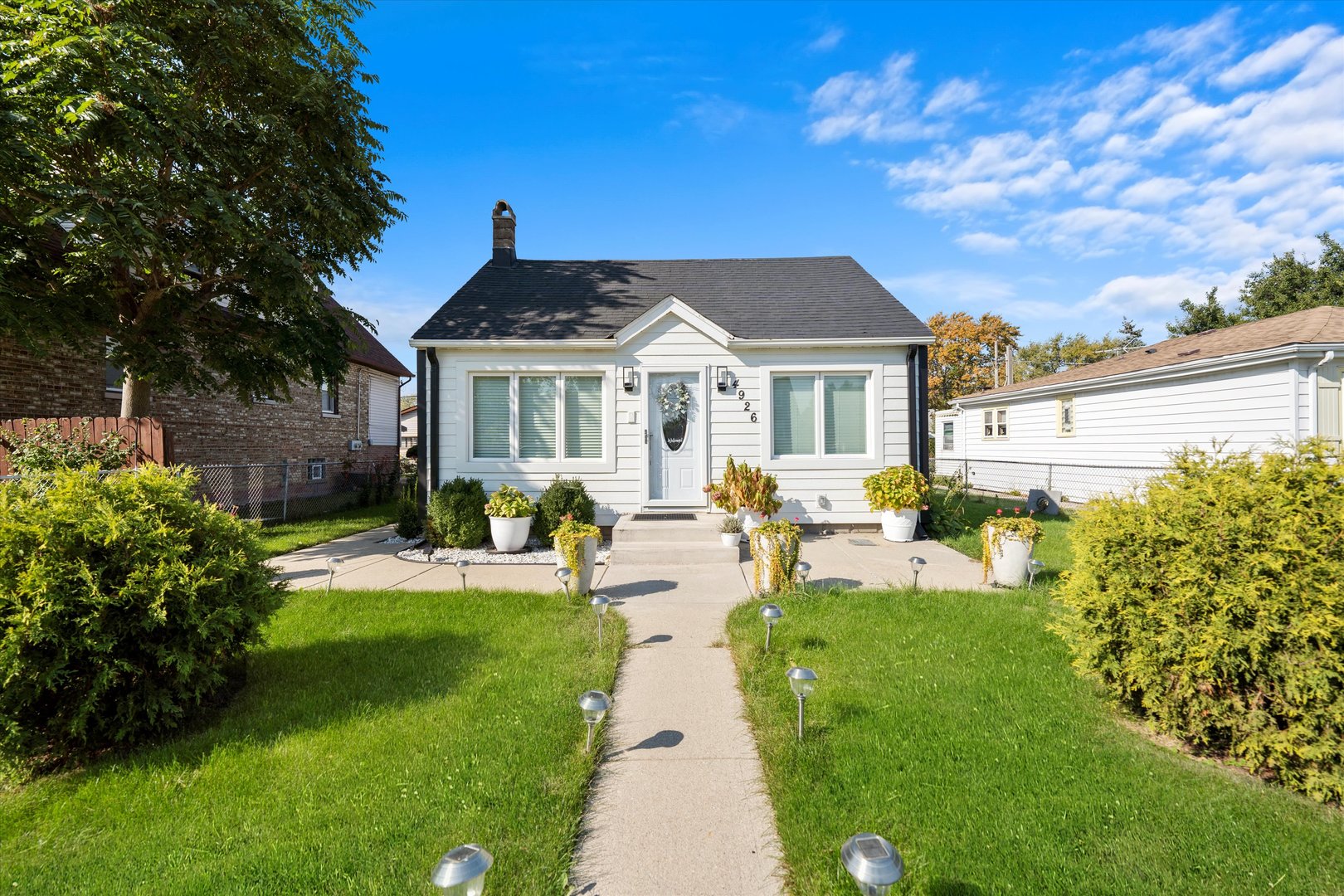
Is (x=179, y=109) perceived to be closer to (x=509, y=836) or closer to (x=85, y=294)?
(x=85, y=294)

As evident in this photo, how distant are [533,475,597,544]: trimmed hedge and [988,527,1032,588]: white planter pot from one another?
18.6 ft

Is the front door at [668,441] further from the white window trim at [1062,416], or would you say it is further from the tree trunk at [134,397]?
the white window trim at [1062,416]

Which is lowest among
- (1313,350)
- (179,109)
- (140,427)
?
(140,427)

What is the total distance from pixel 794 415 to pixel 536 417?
4451 mm

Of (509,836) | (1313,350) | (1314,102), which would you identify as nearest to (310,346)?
(509,836)

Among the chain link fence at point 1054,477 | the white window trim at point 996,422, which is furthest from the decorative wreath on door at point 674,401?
the white window trim at point 996,422

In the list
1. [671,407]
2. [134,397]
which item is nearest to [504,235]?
[671,407]

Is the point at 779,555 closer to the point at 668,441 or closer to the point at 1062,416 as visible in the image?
the point at 668,441

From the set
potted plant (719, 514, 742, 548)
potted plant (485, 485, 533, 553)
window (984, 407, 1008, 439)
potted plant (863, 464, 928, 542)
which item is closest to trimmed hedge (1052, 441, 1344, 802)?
potted plant (719, 514, 742, 548)

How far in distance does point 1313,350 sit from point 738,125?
11.7 meters

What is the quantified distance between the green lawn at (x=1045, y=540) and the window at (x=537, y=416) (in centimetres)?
603

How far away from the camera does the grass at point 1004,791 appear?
2.04 m

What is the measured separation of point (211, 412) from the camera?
1299 cm

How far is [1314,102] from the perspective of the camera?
11.6 metres
